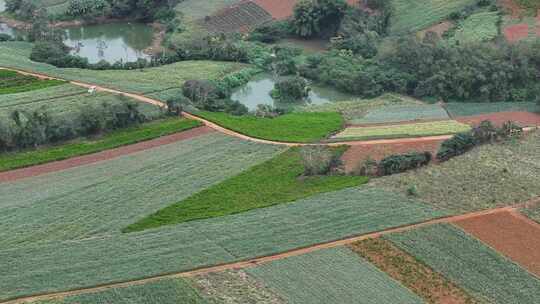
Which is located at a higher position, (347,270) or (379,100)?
(379,100)

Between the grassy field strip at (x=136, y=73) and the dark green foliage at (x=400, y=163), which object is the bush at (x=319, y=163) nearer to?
the dark green foliage at (x=400, y=163)

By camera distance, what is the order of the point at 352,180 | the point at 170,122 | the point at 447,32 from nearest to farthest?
the point at 352,180 < the point at 170,122 < the point at 447,32

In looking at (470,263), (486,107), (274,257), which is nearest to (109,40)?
(486,107)

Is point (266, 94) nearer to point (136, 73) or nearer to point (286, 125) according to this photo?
point (286, 125)

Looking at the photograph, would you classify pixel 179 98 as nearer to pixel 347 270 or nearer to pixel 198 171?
pixel 198 171

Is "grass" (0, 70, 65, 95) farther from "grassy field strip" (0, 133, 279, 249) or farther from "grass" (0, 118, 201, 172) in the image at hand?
"grassy field strip" (0, 133, 279, 249)

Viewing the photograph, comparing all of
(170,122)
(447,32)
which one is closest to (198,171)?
(170,122)
